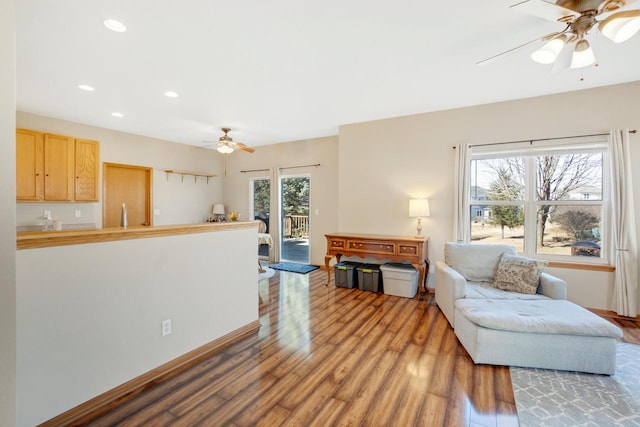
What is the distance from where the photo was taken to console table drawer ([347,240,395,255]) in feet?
13.6

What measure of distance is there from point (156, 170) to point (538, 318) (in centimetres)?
671

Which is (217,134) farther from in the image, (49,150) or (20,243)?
(20,243)

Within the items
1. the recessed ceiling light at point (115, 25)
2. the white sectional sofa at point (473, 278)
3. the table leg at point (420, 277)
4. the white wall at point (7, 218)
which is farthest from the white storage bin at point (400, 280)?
the recessed ceiling light at point (115, 25)

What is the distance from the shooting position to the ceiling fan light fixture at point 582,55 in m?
2.01

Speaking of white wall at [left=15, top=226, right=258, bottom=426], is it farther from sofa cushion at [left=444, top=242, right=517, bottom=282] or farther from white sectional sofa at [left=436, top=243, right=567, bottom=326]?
sofa cushion at [left=444, top=242, right=517, bottom=282]

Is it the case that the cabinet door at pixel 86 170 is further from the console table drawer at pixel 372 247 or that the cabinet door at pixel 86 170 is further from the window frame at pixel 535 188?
the window frame at pixel 535 188

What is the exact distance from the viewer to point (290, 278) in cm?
507

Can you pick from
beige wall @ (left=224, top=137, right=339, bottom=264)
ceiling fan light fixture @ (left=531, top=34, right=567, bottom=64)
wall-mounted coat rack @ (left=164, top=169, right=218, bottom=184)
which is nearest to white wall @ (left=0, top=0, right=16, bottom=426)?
ceiling fan light fixture @ (left=531, top=34, right=567, bottom=64)

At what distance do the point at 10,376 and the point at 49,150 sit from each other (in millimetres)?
4775

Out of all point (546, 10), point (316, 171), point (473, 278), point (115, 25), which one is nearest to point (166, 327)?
point (115, 25)

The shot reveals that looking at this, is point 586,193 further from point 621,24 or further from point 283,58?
point 283,58

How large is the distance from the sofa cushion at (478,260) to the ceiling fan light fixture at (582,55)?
1.98 meters

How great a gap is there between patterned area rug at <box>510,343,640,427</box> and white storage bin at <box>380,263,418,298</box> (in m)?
1.79

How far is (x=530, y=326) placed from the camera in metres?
2.21
